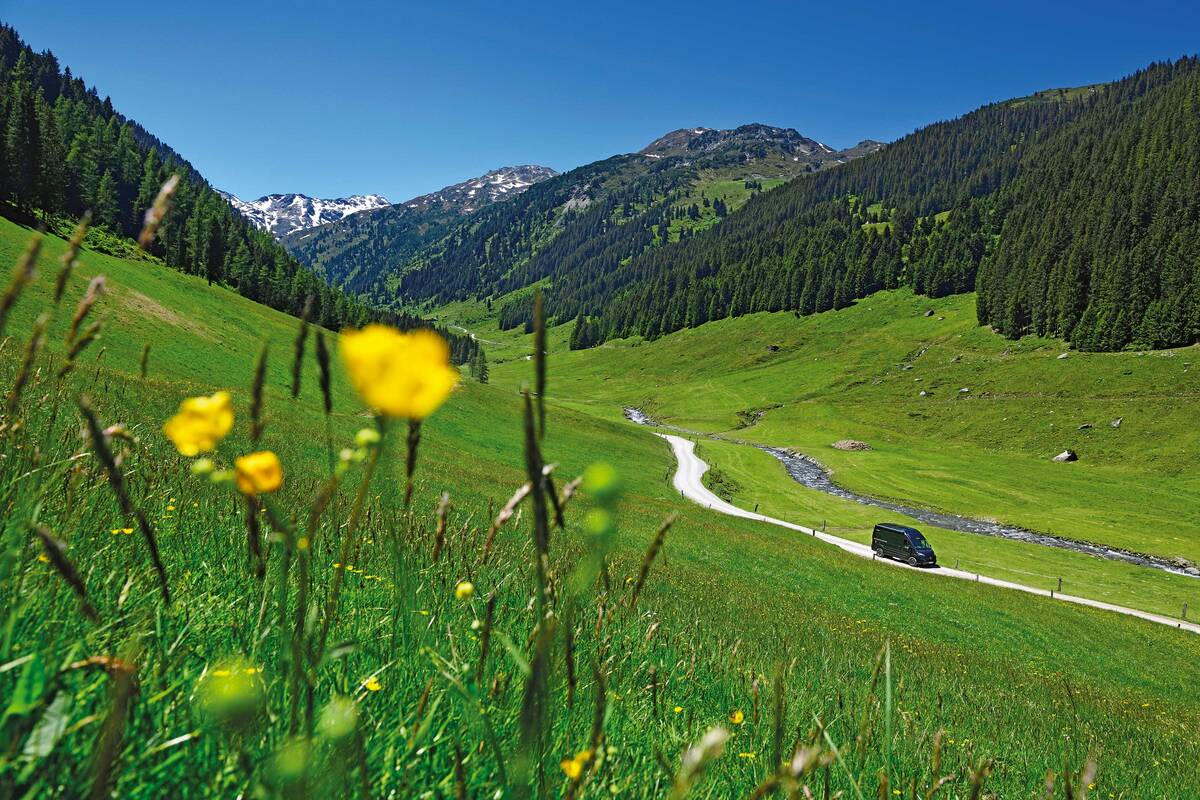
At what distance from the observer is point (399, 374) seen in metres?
0.56

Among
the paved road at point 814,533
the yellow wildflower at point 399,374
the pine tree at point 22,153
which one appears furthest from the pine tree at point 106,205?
the yellow wildflower at point 399,374

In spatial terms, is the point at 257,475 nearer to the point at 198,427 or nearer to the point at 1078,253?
the point at 198,427

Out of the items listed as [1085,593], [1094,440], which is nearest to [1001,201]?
[1094,440]

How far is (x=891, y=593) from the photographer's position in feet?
84.8

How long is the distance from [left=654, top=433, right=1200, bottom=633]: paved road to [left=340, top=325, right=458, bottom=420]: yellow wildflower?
38.8m

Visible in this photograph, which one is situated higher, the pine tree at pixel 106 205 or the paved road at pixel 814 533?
the pine tree at pixel 106 205

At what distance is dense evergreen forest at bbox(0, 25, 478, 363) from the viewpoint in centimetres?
6856

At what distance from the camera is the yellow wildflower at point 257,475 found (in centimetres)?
89

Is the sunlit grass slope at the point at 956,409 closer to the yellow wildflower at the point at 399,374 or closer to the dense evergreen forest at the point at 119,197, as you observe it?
the dense evergreen forest at the point at 119,197

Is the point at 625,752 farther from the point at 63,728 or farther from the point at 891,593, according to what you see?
the point at 891,593

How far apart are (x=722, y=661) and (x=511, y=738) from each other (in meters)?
4.20

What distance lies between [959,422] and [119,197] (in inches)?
5746

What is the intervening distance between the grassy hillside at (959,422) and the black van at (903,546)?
4725 mm

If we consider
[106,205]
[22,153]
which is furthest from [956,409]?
[106,205]
